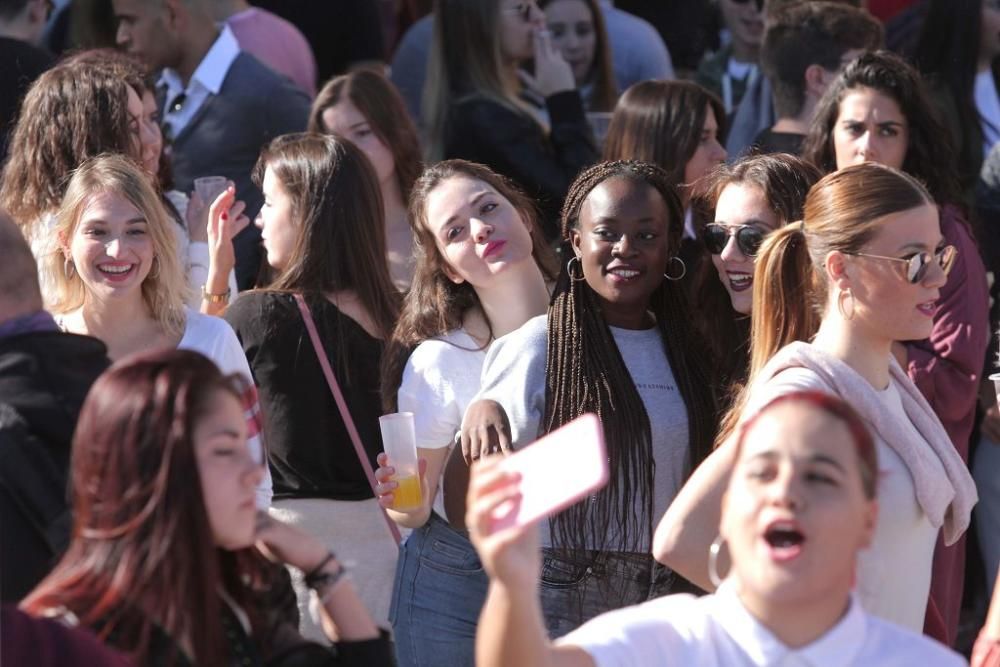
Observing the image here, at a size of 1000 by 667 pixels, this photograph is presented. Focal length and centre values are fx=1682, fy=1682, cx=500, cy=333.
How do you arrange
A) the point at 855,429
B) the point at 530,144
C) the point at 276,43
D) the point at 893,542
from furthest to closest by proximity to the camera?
the point at 276,43, the point at 530,144, the point at 893,542, the point at 855,429

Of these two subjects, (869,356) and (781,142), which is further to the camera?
(781,142)

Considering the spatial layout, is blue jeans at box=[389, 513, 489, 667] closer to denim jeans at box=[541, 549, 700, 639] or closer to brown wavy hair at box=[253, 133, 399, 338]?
denim jeans at box=[541, 549, 700, 639]

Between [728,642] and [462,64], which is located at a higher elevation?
[462,64]

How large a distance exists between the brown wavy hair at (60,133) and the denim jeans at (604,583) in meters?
2.04

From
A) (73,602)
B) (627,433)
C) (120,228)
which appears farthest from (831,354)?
(120,228)

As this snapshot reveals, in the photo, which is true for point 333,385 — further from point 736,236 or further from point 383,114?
point 383,114

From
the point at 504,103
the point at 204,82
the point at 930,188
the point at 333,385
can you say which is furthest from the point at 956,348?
the point at 204,82

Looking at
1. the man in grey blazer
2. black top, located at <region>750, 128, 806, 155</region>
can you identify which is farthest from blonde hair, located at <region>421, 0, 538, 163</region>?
black top, located at <region>750, 128, 806, 155</region>

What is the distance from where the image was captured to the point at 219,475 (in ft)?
8.44

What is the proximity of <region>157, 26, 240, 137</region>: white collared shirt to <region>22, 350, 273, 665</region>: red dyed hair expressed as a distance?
370 cm

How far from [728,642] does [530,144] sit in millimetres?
3552

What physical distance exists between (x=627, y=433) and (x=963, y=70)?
3031 mm

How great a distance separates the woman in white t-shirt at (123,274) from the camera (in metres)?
4.28

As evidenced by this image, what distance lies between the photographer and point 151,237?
171 inches
